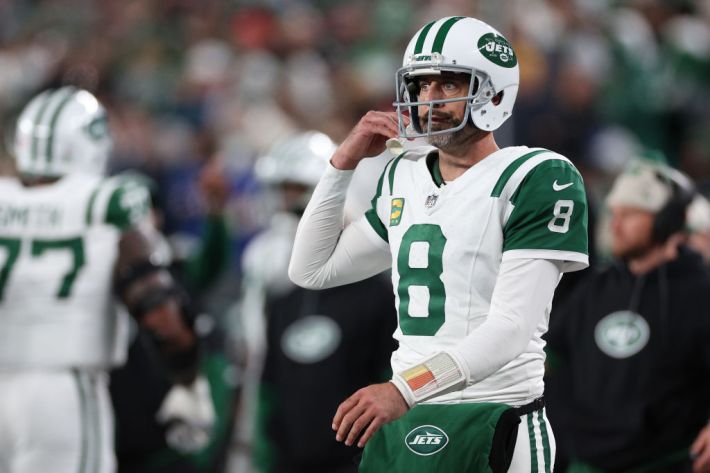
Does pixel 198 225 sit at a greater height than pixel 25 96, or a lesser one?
lesser

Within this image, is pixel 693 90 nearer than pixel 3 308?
No

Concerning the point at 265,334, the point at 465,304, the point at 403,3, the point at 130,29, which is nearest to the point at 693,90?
the point at 403,3

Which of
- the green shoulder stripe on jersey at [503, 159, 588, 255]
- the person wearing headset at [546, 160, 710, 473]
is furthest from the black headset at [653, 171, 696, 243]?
the green shoulder stripe on jersey at [503, 159, 588, 255]

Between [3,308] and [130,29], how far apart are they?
747 centimetres

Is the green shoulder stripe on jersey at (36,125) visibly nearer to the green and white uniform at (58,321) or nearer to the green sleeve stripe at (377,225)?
the green and white uniform at (58,321)

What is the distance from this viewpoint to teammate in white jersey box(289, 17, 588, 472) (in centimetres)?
324

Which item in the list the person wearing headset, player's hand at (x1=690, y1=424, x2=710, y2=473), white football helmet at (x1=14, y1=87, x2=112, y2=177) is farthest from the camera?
white football helmet at (x1=14, y1=87, x2=112, y2=177)

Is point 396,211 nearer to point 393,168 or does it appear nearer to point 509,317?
point 393,168

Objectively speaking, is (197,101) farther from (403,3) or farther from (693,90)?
(693,90)

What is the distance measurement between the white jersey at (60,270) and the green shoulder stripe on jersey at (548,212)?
2.17 meters

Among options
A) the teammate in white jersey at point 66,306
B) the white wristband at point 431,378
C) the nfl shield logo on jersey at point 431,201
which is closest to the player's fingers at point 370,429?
the white wristband at point 431,378

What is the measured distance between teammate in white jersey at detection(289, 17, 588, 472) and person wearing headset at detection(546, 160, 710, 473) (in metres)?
1.59

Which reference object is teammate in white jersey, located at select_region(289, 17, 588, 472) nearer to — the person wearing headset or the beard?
the beard

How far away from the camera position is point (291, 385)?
5977mm
